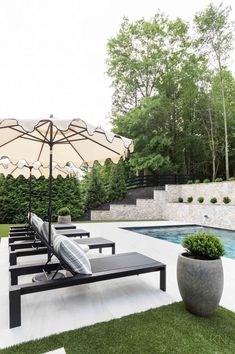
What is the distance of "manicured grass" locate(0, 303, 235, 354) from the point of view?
1.99 m

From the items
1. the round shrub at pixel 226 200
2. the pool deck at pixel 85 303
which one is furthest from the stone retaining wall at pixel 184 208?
the pool deck at pixel 85 303

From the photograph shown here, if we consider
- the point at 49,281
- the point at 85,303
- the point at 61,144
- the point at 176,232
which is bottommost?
the point at 176,232

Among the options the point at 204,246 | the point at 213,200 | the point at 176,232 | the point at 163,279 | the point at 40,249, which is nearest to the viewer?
the point at 204,246

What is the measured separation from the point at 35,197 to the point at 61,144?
909 centimetres

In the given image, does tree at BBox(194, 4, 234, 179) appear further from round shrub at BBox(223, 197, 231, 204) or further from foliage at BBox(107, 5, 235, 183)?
round shrub at BBox(223, 197, 231, 204)

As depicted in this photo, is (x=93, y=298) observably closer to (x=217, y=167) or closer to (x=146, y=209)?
(x=146, y=209)

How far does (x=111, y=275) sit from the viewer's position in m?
2.81

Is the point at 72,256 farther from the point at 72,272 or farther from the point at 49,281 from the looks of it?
the point at 49,281

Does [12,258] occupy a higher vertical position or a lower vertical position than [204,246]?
lower

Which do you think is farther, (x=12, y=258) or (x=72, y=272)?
(x=12, y=258)

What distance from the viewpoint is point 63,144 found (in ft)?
14.9

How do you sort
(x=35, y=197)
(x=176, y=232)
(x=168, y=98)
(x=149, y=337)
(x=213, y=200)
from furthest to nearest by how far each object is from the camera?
(x=168, y=98), (x=35, y=197), (x=213, y=200), (x=176, y=232), (x=149, y=337)

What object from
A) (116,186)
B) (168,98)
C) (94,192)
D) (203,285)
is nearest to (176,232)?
(116,186)

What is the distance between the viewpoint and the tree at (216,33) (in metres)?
12.4
